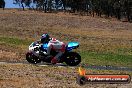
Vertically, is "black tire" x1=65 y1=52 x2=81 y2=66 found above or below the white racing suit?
below

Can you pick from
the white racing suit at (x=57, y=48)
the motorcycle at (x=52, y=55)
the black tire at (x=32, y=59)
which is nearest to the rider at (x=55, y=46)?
the white racing suit at (x=57, y=48)

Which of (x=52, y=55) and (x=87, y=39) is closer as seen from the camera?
(x=52, y=55)

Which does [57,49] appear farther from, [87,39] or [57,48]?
[87,39]

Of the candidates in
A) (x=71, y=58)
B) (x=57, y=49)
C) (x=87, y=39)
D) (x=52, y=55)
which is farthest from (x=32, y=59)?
(x=87, y=39)

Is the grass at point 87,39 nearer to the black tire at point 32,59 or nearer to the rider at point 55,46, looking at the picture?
the rider at point 55,46

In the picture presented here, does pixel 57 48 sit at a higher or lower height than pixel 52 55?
higher

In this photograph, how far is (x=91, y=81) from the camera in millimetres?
9812

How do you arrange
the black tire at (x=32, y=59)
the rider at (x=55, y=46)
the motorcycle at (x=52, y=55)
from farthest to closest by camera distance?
the black tire at (x=32, y=59), the motorcycle at (x=52, y=55), the rider at (x=55, y=46)

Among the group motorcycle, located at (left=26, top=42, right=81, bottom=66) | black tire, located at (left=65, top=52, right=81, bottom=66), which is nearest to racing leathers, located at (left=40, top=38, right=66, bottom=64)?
motorcycle, located at (left=26, top=42, right=81, bottom=66)

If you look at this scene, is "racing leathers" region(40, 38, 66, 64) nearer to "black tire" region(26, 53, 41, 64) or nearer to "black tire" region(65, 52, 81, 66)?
"black tire" region(65, 52, 81, 66)

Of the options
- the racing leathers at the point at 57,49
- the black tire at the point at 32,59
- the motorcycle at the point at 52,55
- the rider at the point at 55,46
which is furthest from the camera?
the black tire at the point at 32,59

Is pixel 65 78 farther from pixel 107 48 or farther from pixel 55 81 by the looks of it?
pixel 107 48

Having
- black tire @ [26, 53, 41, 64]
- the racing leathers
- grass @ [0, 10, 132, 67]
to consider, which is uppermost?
the racing leathers

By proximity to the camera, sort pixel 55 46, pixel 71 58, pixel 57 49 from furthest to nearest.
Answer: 1. pixel 71 58
2. pixel 57 49
3. pixel 55 46
